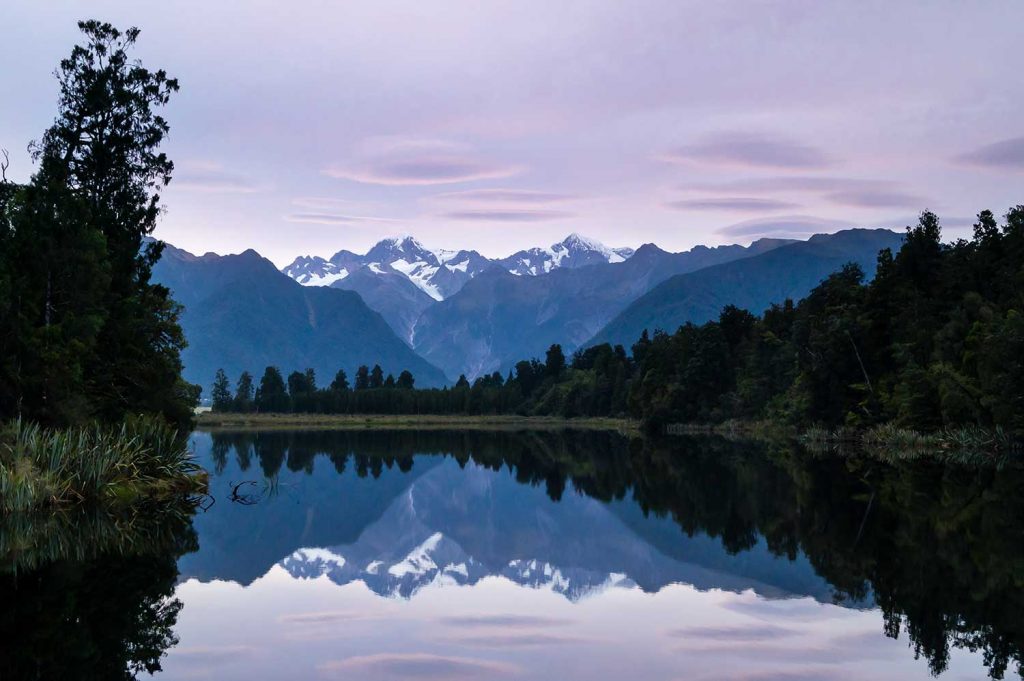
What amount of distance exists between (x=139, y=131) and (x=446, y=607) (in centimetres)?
3666

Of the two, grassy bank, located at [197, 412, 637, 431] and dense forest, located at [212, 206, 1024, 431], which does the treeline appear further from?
grassy bank, located at [197, 412, 637, 431]

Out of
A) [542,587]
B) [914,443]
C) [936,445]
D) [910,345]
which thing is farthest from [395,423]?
[542,587]

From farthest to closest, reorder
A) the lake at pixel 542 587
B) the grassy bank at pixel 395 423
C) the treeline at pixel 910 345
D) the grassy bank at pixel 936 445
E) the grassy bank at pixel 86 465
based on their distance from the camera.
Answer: the grassy bank at pixel 395 423 → the treeline at pixel 910 345 → the grassy bank at pixel 936 445 → the grassy bank at pixel 86 465 → the lake at pixel 542 587

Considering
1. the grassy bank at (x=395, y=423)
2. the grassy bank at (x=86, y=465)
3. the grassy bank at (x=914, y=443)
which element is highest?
the grassy bank at (x=86, y=465)

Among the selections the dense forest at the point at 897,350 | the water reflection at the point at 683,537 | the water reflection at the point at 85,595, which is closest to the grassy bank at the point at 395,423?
the dense forest at the point at 897,350

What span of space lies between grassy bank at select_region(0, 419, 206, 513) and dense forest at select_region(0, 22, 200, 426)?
208 cm

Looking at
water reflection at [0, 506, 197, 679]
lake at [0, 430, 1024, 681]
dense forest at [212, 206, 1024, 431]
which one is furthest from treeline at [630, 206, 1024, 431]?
water reflection at [0, 506, 197, 679]

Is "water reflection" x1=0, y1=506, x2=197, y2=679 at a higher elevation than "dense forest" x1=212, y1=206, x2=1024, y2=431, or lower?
lower

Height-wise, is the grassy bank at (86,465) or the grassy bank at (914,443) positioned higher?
the grassy bank at (86,465)

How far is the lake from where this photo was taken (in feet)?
51.6

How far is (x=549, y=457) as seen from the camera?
261ft

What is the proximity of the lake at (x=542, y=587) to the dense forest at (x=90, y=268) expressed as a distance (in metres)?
7.05

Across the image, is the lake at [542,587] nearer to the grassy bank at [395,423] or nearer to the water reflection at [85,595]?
the water reflection at [85,595]

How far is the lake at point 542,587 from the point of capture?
51.6 feet
